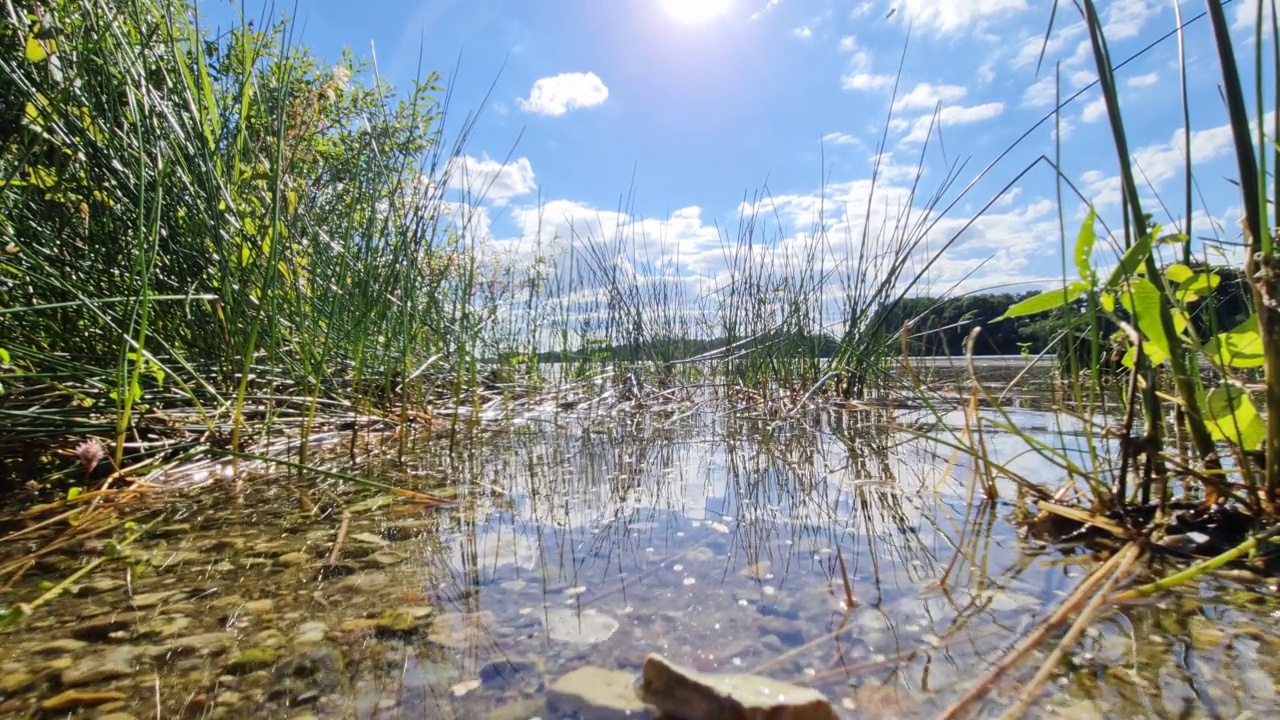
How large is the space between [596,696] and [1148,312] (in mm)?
765

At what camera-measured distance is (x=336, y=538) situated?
967 millimetres

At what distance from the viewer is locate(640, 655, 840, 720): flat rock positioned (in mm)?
473

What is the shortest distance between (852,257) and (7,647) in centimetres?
300

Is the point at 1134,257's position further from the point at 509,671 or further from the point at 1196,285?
the point at 509,671

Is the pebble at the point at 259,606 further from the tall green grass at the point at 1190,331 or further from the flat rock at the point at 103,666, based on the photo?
the tall green grass at the point at 1190,331

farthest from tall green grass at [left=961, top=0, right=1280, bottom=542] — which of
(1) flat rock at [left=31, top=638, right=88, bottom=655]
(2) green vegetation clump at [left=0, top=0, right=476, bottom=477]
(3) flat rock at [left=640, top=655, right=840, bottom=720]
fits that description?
(2) green vegetation clump at [left=0, top=0, right=476, bottom=477]

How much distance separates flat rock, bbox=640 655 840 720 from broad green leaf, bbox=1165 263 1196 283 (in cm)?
70

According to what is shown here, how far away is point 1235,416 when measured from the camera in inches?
30.3

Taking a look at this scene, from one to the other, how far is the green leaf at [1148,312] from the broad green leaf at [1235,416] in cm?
8

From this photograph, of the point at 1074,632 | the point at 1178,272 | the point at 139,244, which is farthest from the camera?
the point at 139,244

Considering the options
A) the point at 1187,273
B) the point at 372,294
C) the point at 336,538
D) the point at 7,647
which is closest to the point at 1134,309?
the point at 1187,273

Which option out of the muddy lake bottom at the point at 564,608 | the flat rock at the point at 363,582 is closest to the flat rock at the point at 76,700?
the muddy lake bottom at the point at 564,608

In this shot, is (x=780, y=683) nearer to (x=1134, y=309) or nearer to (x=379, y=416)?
(x=1134, y=309)

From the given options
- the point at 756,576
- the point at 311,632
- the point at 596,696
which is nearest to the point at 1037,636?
the point at 756,576
